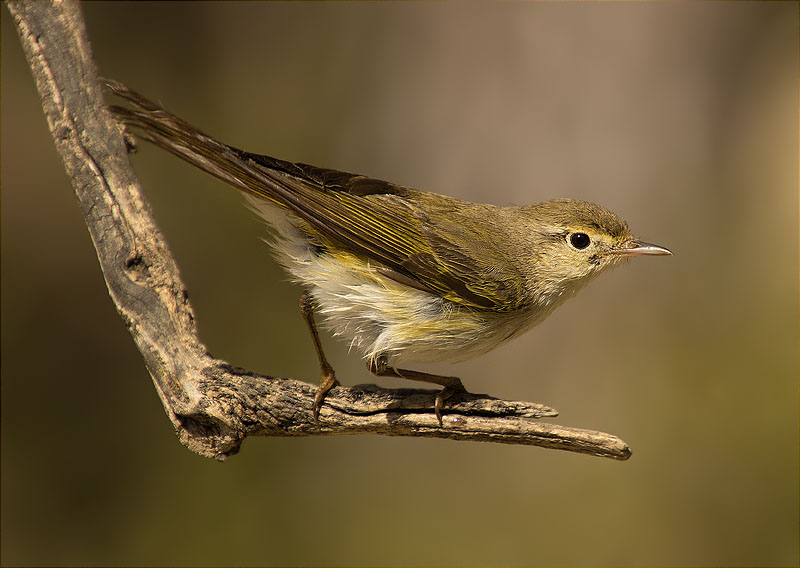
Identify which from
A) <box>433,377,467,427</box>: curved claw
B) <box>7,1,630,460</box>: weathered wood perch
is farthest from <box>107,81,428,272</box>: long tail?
<box>433,377,467,427</box>: curved claw

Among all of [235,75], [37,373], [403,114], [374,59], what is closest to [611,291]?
[403,114]

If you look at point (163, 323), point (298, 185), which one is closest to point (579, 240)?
point (298, 185)

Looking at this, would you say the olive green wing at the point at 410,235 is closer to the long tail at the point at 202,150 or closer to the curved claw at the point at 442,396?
the long tail at the point at 202,150

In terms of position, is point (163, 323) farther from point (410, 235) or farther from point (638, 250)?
point (638, 250)

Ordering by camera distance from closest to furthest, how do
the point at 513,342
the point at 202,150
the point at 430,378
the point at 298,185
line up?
the point at 202,150 < the point at 298,185 < the point at 430,378 < the point at 513,342

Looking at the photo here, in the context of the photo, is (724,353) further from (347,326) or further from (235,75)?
(235,75)

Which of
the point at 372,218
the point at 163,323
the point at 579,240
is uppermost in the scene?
the point at 579,240
